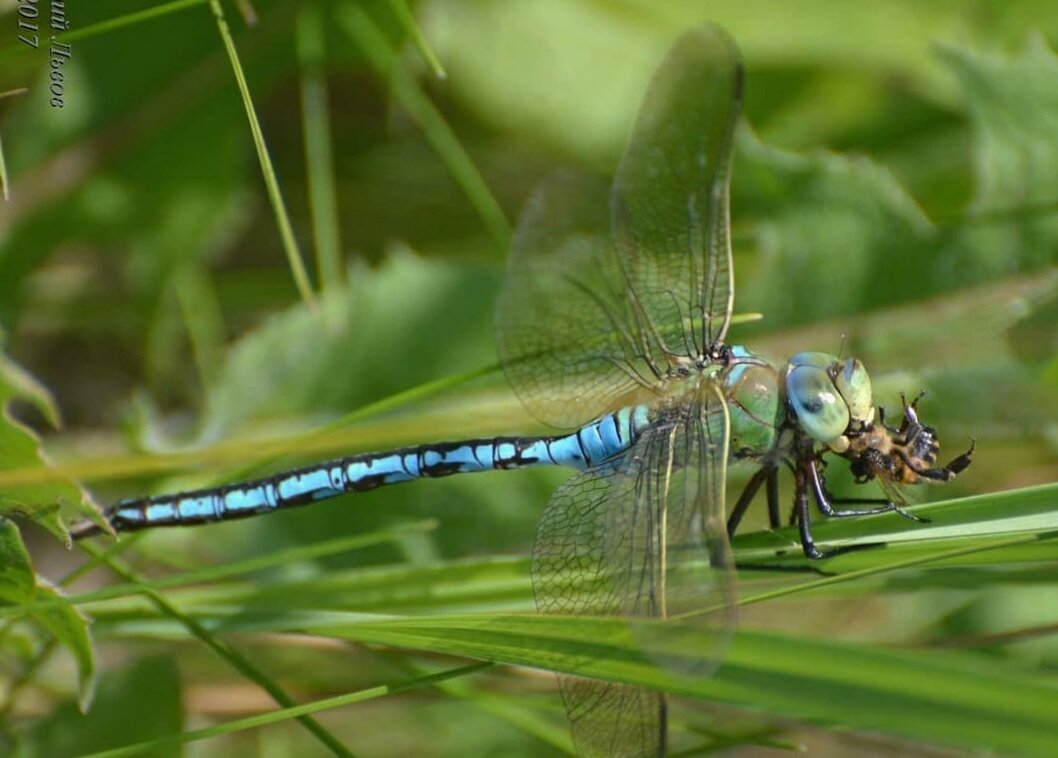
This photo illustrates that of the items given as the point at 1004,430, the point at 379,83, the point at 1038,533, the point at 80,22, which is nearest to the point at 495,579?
the point at 1038,533

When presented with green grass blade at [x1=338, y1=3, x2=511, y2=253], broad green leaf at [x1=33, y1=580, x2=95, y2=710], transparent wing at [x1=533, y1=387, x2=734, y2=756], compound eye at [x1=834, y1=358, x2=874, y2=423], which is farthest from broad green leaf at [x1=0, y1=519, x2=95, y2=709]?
green grass blade at [x1=338, y1=3, x2=511, y2=253]

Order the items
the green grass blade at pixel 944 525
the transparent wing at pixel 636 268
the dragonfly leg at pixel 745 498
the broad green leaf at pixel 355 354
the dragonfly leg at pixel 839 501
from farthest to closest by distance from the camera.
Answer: the broad green leaf at pixel 355 354 → the transparent wing at pixel 636 268 → the dragonfly leg at pixel 745 498 → the dragonfly leg at pixel 839 501 → the green grass blade at pixel 944 525

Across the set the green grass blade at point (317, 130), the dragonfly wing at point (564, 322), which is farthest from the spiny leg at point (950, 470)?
the green grass blade at point (317, 130)

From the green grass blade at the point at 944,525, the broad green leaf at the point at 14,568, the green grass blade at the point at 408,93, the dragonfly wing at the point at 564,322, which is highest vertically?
the green grass blade at the point at 408,93

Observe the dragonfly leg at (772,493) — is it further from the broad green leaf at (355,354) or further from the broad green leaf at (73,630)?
the broad green leaf at (73,630)

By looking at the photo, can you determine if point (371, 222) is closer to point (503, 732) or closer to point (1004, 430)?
point (503, 732)
